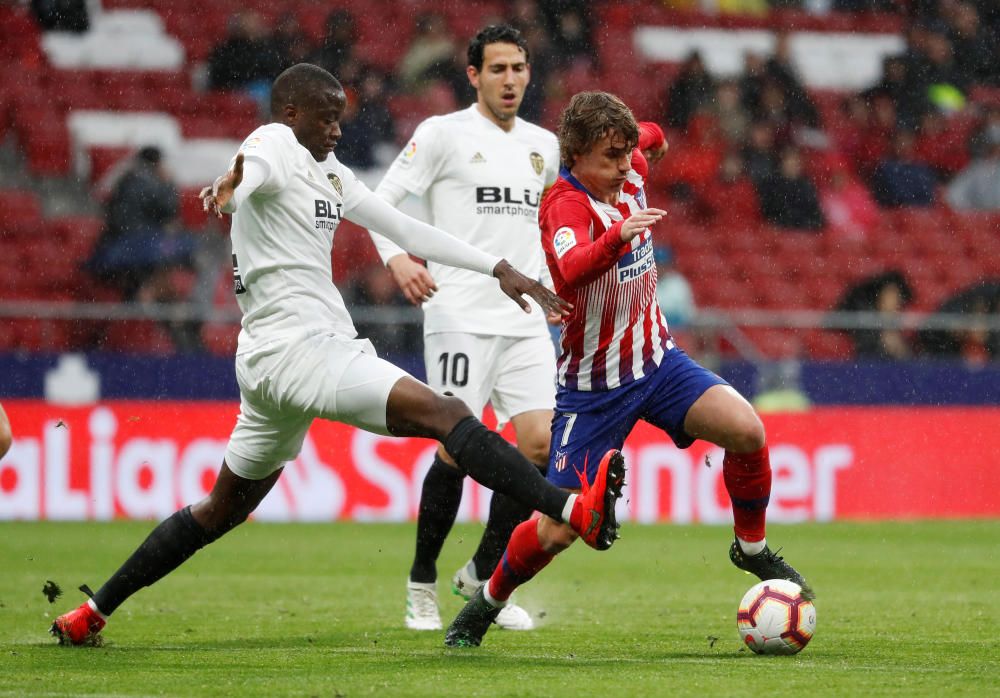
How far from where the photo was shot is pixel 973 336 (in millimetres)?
13812

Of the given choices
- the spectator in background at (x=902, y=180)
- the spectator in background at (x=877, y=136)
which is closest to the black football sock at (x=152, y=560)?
the spectator in background at (x=902, y=180)

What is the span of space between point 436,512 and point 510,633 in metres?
0.68

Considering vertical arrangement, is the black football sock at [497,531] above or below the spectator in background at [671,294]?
below

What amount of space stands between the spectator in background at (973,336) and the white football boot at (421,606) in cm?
778

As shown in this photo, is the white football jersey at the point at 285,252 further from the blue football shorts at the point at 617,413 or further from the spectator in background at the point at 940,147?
the spectator in background at the point at 940,147

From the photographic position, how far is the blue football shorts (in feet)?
19.7

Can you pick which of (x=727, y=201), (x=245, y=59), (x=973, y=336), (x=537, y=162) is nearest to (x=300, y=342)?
(x=537, y=162)

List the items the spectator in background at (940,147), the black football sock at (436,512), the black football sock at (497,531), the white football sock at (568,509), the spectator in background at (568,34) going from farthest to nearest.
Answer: the spectator in background at (940,147) → the spectator in background at (568,34) → the black football sock at (436,512) → the black football sock at (497,531) → the white football sock at (568,509)

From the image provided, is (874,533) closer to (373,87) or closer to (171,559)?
(373,87)

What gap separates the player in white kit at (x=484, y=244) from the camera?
7277mm

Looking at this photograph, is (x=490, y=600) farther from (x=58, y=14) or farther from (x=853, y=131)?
(x=853, y=131)

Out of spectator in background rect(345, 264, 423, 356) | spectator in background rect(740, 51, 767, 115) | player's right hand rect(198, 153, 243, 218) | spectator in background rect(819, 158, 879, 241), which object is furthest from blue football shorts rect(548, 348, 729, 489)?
spectator in background rect(740, 51, 767, 115)

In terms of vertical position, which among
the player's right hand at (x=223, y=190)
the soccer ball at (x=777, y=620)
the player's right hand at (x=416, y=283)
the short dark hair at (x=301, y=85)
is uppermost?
the short dark hair at (x=301, y=85)

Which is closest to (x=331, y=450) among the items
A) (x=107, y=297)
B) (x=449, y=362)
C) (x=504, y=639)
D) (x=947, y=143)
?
(x=107, y=297)
